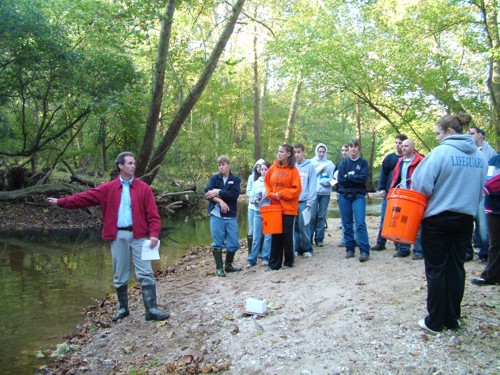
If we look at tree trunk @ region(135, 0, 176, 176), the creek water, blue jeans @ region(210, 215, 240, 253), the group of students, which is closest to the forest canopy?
tree trunk @ region(135, 0, 176, 176)

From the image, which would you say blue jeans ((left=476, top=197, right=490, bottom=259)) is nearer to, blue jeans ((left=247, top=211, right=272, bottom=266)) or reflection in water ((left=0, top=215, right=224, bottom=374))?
blue jeans ((left=247, top=211, right=272, bottom=266))

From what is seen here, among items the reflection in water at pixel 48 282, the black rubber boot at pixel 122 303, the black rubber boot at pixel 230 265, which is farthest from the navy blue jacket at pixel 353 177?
the reflection in water at pixel 48 282

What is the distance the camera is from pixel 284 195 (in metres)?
6.57

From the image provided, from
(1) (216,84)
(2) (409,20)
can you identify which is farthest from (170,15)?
(1) (216,84)

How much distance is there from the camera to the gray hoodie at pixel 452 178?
386cm

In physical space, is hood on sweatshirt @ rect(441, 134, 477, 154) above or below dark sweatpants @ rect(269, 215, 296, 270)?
above

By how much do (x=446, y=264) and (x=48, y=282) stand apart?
6667 millimetres

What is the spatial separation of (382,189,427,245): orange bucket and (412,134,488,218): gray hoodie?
77 millimetres

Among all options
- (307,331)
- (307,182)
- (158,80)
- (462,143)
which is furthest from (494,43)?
(307,331)

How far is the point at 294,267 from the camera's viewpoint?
22.3 feet

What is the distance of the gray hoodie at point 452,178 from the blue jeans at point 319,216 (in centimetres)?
425

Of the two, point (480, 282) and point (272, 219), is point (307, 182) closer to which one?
point (272, 219)

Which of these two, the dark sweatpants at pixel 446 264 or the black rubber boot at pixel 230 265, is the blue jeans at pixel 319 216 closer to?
the black rubber boot at pixel 230 265

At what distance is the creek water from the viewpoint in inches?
200
